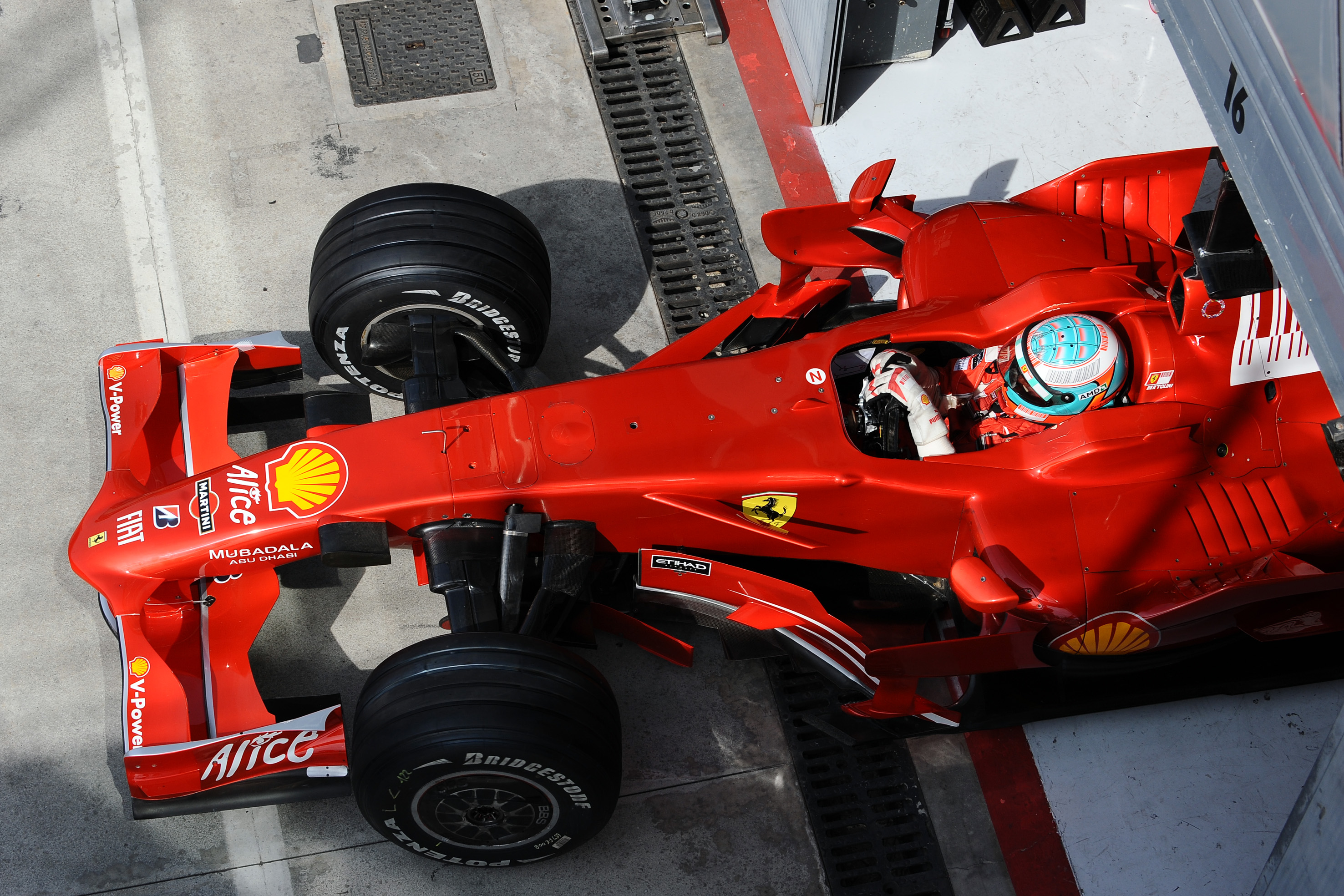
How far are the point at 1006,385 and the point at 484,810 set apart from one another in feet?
7.52

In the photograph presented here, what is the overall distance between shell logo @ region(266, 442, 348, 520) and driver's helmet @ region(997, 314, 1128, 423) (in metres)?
A: 2.36

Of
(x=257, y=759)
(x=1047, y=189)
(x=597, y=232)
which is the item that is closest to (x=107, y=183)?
(x=597, y=232)

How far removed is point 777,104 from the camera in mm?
6039

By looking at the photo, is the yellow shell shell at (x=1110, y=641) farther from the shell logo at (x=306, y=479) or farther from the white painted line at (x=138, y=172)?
the white painted line at (x=138, y=172)

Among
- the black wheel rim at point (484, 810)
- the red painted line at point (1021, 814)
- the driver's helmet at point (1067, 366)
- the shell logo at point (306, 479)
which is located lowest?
the red painted line at point (1021, 814)

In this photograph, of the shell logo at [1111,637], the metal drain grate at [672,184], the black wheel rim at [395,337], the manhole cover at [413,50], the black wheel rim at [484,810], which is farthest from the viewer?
the manhole cover at [413,50]

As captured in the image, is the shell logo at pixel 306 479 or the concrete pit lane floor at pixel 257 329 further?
the concrete pit lane floor at pixel 257 329

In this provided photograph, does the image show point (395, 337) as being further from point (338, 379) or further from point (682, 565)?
point (682, 565)

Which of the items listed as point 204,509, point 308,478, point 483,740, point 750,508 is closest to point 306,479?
point 308,478

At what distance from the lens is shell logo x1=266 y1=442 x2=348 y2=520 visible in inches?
150

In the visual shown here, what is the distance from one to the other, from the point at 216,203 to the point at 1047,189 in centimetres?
388

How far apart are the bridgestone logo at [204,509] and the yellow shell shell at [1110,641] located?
2.98m

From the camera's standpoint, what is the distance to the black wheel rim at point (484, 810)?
3471mm

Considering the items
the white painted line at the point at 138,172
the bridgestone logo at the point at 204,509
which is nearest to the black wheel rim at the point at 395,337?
the bridgestone logo at the point at 204,509
